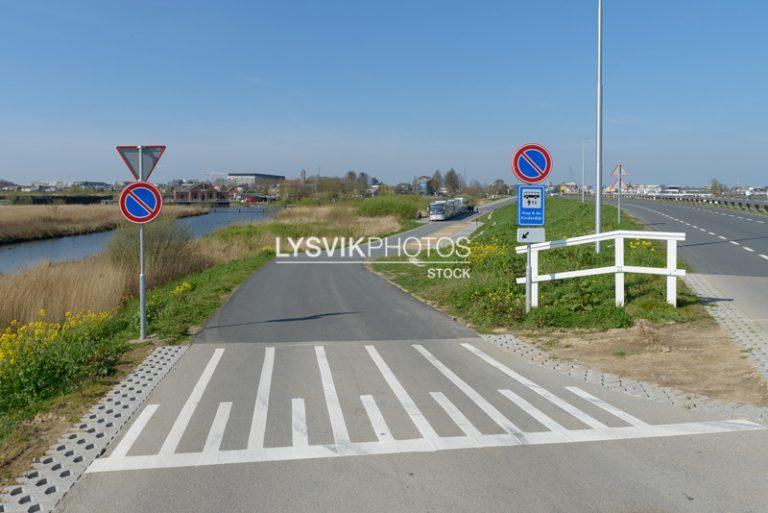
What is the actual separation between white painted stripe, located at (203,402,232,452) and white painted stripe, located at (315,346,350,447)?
0.96 metres

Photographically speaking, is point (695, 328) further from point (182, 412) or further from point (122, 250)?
point (122, 250)


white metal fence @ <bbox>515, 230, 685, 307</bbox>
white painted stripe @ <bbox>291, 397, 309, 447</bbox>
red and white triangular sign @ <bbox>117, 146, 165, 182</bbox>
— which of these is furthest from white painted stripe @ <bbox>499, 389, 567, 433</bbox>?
red and white triangular sign @ <bbox>117, 146, 165, 182</bbox>

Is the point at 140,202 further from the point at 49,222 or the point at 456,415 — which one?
the point at 49,222

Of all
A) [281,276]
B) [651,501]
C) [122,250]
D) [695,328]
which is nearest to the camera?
[651,501]

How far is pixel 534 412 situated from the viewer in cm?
605

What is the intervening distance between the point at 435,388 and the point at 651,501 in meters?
3.05

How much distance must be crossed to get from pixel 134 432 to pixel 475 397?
10.9 feet

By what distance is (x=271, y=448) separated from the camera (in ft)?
16.7

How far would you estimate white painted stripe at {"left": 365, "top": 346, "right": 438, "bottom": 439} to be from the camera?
550cm

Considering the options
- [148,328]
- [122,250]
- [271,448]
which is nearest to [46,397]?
[271,448]

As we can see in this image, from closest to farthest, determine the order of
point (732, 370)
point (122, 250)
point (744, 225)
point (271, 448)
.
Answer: point (271, 448) → point (732, 370) → point (122, 250) → point (744, 225)

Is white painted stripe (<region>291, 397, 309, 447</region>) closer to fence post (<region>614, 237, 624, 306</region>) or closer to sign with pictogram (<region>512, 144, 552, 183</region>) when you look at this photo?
sign with pictogram (<region>512, 144, 552, 183</region>)

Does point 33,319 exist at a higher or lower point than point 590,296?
lower

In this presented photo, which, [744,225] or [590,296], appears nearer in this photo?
[590,296]
